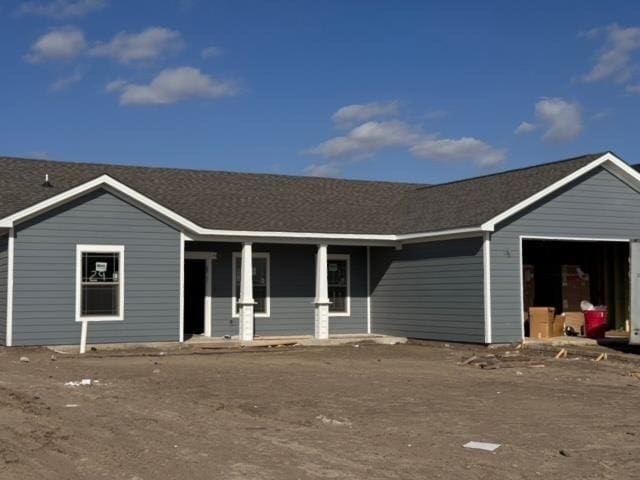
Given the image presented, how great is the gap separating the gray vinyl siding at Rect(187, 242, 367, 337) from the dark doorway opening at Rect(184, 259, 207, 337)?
17.9 inches

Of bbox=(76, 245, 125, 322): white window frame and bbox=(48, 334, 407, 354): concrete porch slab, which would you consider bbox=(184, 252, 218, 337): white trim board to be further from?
bbox=(76, 245, 125, 322): white window frame

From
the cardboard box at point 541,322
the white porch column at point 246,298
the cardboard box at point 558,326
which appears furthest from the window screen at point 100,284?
the cardboard box at point 558,326

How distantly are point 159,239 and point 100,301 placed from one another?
Result: 77.9 inches

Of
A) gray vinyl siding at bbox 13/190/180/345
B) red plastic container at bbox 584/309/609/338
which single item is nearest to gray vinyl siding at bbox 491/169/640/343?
red plastic container at bbox 584/309/609/338

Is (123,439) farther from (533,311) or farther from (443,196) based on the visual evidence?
(443,196)

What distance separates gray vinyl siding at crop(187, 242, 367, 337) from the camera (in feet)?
73.5

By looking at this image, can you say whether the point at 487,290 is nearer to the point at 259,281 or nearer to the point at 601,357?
the point at 601,357

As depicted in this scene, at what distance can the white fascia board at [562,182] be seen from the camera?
19638 millimetres

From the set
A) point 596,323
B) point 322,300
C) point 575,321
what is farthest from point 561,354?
point 322,300

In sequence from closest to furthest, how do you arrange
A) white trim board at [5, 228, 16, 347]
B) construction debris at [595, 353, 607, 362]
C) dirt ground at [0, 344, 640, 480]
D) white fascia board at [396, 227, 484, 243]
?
dirt ground at [0, 344, 640, 480], construction debris at [595, 353, 607, 362], white trim board at [5, 228, 16, 347], white fascia board at [396, 227, 484, 243]

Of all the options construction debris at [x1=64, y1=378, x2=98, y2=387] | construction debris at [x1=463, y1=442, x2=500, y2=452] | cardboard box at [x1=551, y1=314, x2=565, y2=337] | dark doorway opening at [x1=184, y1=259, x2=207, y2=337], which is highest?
dark doorway opening at [x1=184, y1=259, x2=207, y2=337]

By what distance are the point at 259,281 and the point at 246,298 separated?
1.81 metres

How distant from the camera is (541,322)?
71.7 feet

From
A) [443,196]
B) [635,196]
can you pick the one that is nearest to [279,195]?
[443,196]
